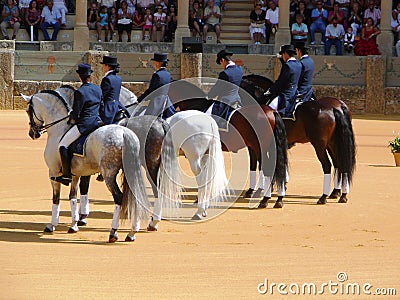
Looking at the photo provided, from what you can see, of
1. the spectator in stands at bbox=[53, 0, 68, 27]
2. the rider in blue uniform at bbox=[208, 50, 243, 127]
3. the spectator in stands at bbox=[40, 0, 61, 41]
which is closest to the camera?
the rider in blue uniform at bbox=[208, 50, 243, 127]

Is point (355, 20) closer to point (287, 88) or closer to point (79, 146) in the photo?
point (287, 88)

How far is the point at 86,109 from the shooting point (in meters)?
13.6

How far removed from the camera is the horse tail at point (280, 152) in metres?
16.1

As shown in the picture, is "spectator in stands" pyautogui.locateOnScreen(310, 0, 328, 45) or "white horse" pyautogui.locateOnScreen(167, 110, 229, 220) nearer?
"white horse" pyautogui.locateOnScreen(167, 110, 229, 220)

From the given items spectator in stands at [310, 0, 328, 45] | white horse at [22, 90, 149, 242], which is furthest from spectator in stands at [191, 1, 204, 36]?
white horse at [22, 90, 149, 242]

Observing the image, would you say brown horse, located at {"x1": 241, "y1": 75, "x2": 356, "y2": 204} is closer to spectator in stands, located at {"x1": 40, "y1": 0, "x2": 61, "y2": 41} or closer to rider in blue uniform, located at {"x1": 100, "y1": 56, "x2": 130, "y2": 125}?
rider in blue uniform, located at {"x1": 100, "y1": 56, "x2": 130, "y2": 125}

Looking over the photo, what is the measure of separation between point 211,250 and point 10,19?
23676 mm

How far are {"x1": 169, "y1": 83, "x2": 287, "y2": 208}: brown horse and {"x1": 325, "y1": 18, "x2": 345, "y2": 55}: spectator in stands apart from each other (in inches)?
668

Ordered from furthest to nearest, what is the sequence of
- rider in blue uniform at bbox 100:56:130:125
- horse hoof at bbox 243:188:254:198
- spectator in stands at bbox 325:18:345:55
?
spectator in stands at bbox 325:18:345:55 < horse hoof at bbox 243:188:254:198 < rider in blue uniform at bbox 100:56:130:125

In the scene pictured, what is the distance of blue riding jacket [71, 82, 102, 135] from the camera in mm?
13555

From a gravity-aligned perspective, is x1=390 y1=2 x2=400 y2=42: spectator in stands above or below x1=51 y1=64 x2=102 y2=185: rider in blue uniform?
above

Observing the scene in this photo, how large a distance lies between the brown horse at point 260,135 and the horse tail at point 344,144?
109 cm

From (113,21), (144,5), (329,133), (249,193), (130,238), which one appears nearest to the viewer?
(130,238)

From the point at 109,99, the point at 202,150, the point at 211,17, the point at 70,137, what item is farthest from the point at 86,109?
the point at 211,17
